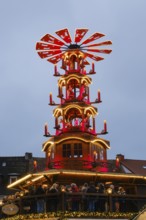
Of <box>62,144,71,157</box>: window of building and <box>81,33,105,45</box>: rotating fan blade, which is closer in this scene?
<box>62,144,71,157</box>: window of building

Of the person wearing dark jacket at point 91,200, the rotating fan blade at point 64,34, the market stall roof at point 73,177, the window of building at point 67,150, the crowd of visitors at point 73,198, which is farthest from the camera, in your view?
the rotating fan blade at point 64,34

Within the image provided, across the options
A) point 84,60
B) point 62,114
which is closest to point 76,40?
point 84,60

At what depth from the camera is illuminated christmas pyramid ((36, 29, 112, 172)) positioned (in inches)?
1385

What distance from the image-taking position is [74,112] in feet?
122

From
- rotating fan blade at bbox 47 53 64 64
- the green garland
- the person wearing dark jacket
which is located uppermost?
rotating fan blade at bbox 47 53 64 64

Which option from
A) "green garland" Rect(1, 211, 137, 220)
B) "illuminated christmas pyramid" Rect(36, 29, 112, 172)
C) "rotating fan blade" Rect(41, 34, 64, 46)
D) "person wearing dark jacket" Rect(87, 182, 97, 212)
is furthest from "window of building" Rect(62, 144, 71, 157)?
"rotating fan blade" Rect(41, 34, 64, 46)

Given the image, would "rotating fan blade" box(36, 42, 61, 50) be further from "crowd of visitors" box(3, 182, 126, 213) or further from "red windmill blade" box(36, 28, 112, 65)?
"crowd of visitors" box(3, 182, 126, 213)

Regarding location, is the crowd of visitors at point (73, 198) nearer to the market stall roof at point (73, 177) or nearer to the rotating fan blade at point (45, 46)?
the market stall roof at point (73, 177)

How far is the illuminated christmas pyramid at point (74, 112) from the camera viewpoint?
35.2 meters

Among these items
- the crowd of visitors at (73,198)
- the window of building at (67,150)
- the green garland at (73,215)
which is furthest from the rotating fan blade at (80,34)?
the green garland at (73,215)

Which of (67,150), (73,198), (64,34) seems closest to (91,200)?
(73,198)

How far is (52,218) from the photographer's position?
27.2 m

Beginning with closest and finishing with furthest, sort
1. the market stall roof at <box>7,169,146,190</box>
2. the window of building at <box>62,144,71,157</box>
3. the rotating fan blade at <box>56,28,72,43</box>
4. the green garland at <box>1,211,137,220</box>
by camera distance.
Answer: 1. the green garland at <box>1,211,137,220</box>
2. the market stall roof at <box>7,169,146,190</box>
3. the window of building at <box>62,144,71,157</box>
4. the rotating fan blade at <box>56,28,72,43</box>

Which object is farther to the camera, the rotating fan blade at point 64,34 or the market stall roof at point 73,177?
the rotating fan blade at point 64,34
